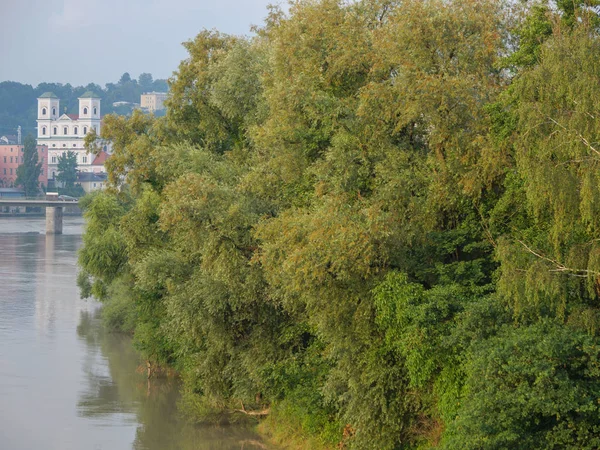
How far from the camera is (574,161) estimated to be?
15.3 m

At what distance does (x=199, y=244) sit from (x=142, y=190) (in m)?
7.94

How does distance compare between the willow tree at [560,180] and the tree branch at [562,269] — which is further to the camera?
the tree branch at [562,269]

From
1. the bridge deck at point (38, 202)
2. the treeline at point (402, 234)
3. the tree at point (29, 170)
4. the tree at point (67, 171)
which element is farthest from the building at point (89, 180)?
the treeline at point (402, 234)

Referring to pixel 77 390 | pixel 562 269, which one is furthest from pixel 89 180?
pixel 562 269

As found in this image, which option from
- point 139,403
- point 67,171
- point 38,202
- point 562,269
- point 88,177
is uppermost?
point 562,269

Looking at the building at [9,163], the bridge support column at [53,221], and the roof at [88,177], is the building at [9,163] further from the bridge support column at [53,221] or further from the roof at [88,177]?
the bridge support column at [53,221]

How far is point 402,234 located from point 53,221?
87.1 metres

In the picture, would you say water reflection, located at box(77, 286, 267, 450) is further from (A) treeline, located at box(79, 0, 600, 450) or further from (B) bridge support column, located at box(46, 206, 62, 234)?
(B) bridge support column, located at box(46, 206, 62, 234)

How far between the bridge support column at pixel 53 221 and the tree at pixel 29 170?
66457mm

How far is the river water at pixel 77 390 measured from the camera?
989 inches

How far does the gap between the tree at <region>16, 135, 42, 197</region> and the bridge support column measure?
6646 cm

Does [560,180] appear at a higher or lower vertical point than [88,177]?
higher

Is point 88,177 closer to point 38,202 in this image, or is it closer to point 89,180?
point 89,180

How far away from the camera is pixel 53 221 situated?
334ft
